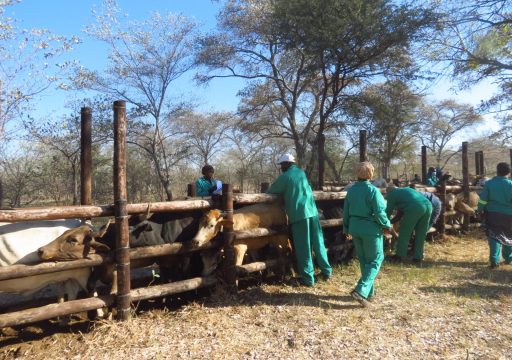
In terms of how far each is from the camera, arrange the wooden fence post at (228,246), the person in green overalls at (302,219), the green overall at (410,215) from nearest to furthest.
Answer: the wooden fence post at (228,246)
the person in green overalls at (302,219)
the green overall at (410,215)

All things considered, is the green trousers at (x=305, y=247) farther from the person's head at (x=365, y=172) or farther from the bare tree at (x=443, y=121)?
the bare tree at (x=443, y=121)

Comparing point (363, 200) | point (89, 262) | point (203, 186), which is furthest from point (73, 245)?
point (203, 186)

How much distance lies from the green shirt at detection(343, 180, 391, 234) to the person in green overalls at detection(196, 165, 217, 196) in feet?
11.4

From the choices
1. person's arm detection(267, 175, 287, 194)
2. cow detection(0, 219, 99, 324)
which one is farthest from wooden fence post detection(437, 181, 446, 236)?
cow detection(0, 219, 99, 324)

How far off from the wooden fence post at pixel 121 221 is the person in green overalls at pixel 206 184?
348 centimetres

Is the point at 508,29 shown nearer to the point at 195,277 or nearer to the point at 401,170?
the point at 195,277

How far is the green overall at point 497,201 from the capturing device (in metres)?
7.52

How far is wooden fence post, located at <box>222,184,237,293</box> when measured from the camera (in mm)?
5836

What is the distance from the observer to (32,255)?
465 centimetres

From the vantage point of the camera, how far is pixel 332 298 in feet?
18.6

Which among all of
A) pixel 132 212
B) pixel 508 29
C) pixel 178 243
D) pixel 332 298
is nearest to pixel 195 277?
pixel 178 243

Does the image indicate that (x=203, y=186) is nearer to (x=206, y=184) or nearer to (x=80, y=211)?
(x=206, y=184)

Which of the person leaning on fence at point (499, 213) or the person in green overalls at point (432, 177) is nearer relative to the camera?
the person leaning on fence at point (499, 213)

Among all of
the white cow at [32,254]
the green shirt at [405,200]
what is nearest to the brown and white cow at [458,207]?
the green shirt at [405,200]
